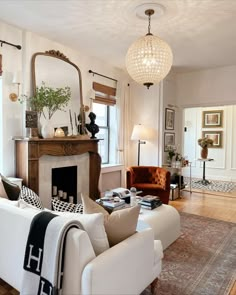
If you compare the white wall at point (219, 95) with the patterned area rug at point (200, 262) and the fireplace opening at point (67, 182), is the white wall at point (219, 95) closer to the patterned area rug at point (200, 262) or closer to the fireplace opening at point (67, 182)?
the patterned area rug at point (200, 262)

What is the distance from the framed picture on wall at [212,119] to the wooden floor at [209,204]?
2.87 m

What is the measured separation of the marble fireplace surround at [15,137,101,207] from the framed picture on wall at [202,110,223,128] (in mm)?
4981

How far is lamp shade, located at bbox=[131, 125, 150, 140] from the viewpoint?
17.7ft

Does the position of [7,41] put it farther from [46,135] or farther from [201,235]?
[201,235]

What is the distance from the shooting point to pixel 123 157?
5723mm

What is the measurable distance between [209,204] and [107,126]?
270 centimetres

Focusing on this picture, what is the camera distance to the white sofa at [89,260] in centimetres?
144

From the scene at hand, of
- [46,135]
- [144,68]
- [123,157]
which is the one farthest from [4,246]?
[123,157]

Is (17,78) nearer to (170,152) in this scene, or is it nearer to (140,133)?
(140,133)

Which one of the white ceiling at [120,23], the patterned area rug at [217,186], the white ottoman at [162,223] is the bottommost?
the patterned area rug at [217,186]

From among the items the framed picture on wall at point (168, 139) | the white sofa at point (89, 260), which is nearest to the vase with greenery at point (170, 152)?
the framed picture on wall at point (168, 139)

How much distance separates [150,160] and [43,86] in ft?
9.61

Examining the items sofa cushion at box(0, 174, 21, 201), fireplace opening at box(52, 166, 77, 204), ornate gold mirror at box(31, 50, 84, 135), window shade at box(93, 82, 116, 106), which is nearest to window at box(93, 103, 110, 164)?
window shade at box(93, 82, 116, 106)

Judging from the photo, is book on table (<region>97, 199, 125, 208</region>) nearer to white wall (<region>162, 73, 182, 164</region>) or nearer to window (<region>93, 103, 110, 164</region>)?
window (<region>93, 103, 110, 164</region>)
